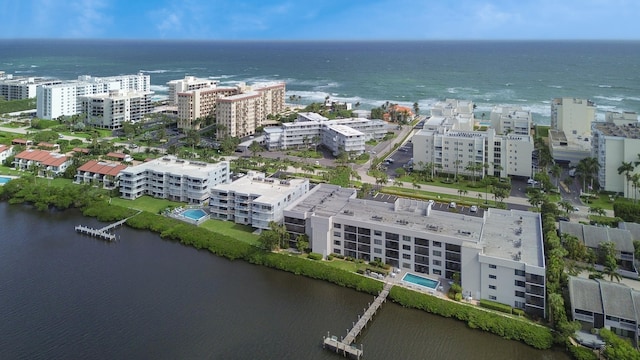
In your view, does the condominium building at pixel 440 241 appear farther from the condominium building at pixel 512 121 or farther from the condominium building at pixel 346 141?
the condominium building at pixel 512 121

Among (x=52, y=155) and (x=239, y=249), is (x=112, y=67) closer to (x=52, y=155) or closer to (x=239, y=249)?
(x=52, y=155)

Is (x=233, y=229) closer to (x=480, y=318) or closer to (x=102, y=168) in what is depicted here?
(x=102, y=168)

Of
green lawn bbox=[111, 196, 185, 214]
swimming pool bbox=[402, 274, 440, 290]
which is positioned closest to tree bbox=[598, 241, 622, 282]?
swimming pool bbox=[402, 274, 440, 290]

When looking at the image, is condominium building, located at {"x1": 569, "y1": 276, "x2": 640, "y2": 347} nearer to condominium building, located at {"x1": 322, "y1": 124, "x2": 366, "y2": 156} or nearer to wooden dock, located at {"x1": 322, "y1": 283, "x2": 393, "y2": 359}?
wooden dock, located at {"x1": 322, "y1": 283, "x2": 393, "y2": 359}

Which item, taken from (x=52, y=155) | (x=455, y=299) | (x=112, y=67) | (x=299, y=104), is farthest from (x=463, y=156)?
(x=112, y=67)

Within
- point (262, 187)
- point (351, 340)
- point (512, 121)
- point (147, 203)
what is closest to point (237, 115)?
point (147, 203)

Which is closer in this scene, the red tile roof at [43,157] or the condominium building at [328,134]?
the red tile roof at [43,157]

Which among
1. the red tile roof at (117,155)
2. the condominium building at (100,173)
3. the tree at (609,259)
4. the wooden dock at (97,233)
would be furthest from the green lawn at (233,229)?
the tree at (609,259)
